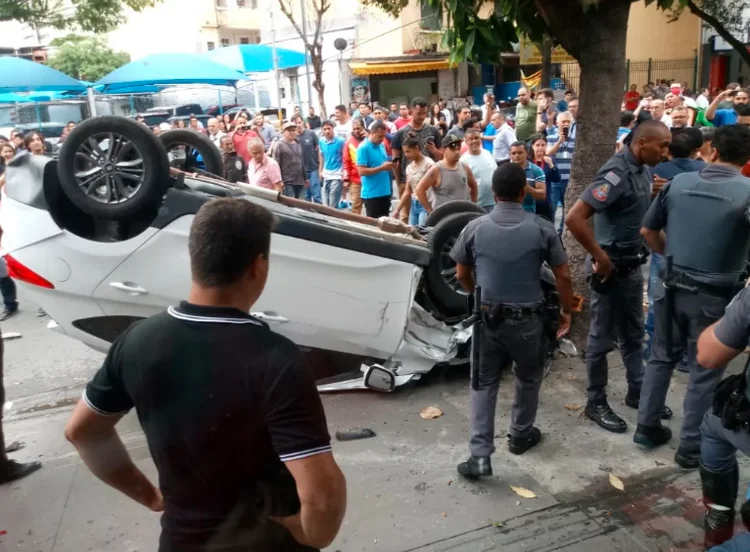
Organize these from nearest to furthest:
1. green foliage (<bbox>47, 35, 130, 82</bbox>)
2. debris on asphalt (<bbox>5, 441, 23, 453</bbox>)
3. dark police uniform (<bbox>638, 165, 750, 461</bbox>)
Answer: dark police uniform (<bbox>638, 165, 750, 461</bbox>)
debris on asphalt (<bbox>5, 441, 23, 453</bbox>)
green foliage (<bbox>47, 35, 130, 82</bbox>)

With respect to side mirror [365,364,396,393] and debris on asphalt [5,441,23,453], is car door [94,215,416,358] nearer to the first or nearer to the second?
side mirror [365,364,396,393]

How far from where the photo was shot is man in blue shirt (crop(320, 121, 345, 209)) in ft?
33.1

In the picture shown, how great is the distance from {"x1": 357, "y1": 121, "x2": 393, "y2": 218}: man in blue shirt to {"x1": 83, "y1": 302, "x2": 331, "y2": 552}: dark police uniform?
6.63 metres

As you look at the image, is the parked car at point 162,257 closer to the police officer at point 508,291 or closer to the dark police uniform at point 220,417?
the police officer at point 508,291

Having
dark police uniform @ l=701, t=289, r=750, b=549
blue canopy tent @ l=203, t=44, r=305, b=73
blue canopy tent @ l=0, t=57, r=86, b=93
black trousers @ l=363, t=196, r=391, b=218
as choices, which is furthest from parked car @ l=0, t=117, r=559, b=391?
blue canopy tent @ l=203, t=44, r=305, b=73

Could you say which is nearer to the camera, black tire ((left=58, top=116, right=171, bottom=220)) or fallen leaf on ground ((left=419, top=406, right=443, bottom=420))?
black tire ((left=58, top=116, right=171, bottom=220))

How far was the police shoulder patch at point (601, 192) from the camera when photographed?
12.9 feet

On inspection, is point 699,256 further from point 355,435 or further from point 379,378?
point 355,435

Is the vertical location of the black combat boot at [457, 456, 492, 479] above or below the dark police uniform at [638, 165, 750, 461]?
below

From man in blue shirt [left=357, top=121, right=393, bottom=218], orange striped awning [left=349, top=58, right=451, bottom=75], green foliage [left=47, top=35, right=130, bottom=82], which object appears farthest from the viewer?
green foliage [left=47, top=35, right=130, bottom=82]

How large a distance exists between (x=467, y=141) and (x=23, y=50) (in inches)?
1855

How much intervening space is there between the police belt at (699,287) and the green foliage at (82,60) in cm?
3810

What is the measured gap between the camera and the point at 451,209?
504cm

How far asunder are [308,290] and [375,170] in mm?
4168
